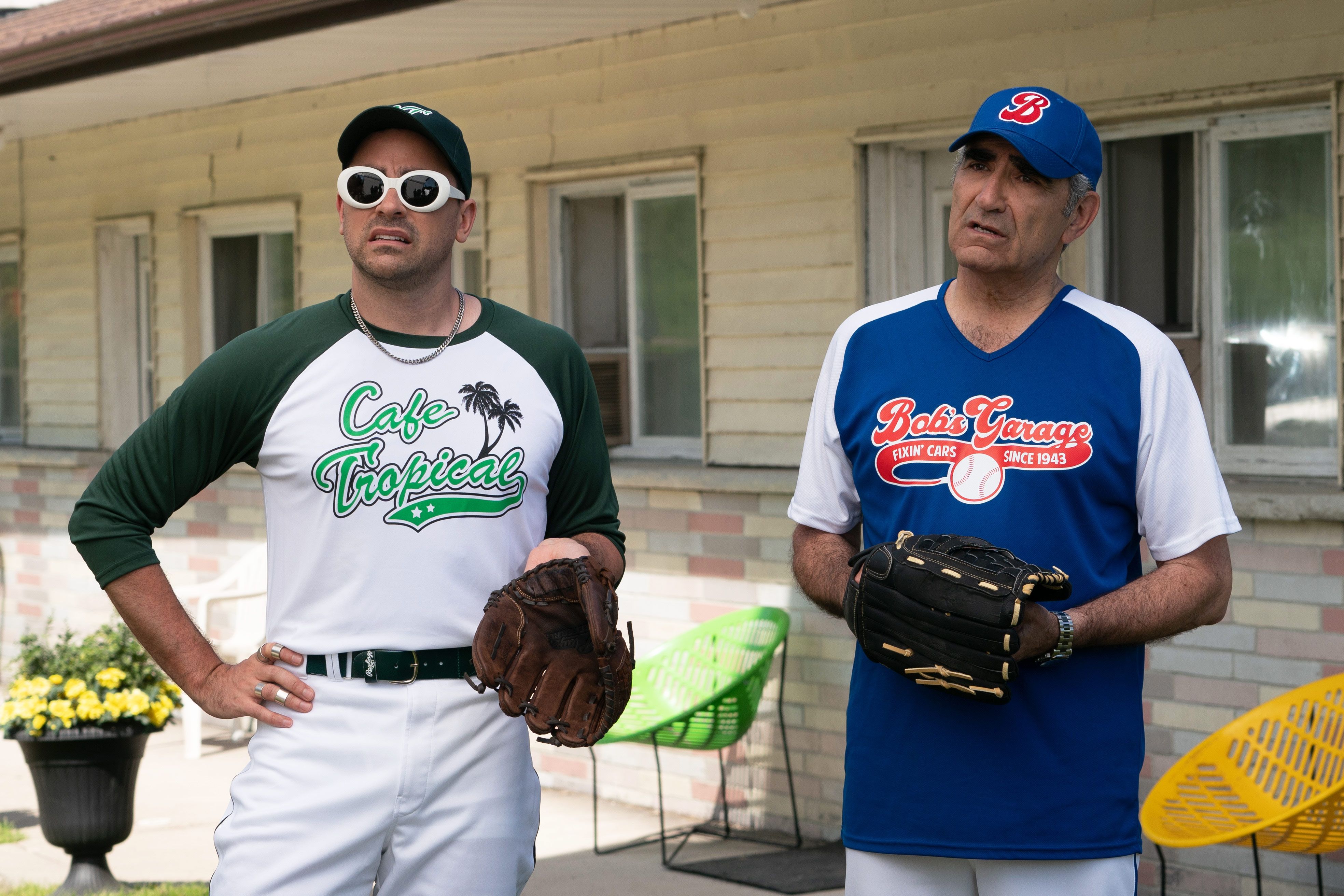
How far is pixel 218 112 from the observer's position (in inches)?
350

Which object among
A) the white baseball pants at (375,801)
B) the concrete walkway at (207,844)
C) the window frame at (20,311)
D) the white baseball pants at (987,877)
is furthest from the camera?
the window frame at (20,311)

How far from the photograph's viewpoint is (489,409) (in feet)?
8.85

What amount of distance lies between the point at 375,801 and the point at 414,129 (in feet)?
3.89

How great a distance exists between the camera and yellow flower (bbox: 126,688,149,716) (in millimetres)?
5500

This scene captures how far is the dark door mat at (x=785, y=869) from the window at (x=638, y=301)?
1880 millimetres

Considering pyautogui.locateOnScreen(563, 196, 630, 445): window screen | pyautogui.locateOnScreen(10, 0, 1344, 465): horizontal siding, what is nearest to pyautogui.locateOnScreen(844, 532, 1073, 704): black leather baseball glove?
pyautogui.locateOnScreen(10, 0, 1344, 465): horizontal siding

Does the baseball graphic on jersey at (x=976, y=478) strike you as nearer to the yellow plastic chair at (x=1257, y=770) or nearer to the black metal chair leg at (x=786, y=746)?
the yellow plastic chair at (x=1257, y=770)

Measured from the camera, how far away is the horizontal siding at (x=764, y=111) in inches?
202

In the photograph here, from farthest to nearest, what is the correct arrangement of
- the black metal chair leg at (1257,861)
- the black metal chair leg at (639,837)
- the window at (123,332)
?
1. the window at (123,332)
2. the black metal chair leg at (639,837)
3. the black metal chair leg at (1257,861)

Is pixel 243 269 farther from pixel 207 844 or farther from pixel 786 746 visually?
pixel 786 746

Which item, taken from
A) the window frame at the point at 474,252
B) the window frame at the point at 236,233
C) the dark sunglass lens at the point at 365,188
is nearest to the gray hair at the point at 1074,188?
the dark sunglass lens at the point at 365,188

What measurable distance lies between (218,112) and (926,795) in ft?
24.7

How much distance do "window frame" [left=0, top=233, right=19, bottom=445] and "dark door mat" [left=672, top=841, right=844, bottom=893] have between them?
6712mm

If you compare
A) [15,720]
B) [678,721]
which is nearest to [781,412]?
[678,721]
